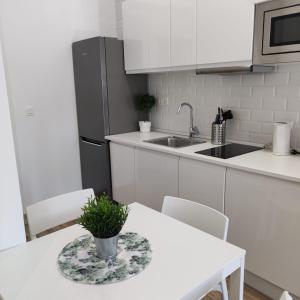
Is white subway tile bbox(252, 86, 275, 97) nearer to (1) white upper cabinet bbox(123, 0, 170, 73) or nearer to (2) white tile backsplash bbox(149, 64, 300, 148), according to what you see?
(2) white tile backsplash bbox(149, 64, 300, 148)

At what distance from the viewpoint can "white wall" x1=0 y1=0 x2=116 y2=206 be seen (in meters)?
2.82

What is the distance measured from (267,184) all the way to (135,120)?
5.88 feet

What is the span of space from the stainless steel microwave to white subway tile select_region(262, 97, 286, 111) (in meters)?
0.43

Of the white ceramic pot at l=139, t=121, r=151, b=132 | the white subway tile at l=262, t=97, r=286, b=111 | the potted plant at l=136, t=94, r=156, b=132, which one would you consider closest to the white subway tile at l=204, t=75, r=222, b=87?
the white subway tile at l=262, t=97, r=286, b=111

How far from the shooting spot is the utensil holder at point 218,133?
241cm

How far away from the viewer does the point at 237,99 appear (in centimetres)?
245

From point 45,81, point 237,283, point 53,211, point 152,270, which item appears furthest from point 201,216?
point 45,81

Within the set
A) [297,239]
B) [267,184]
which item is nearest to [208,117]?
[267,184]

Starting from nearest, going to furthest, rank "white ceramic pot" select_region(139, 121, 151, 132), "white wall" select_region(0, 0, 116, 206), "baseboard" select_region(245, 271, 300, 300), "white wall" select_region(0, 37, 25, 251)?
"white wall" select_region(0, 37, 25, 251), "baseboard" select_region(245, 271, 300, 300), "white wall" select_region(0, 0, 116, 206), "white ceramic pot" select_region(139, 121, 151, 132)

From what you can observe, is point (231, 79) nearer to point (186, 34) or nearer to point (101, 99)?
point (186, 34)

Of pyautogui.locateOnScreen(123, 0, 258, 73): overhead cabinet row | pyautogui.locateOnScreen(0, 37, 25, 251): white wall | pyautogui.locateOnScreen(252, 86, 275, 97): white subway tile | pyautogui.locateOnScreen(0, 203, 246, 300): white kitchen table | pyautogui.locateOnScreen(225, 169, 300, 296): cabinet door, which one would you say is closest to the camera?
pyautogui.locateOnScreen(0, 203, 246, 300): white kitchen table

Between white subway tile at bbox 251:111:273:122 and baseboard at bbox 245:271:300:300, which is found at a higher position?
white subway tile at bbox 251:111:273:122

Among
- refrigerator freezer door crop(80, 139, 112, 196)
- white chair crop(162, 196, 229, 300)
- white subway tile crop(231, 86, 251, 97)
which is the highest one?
white subway tile crop(231, 86, 251, 97)

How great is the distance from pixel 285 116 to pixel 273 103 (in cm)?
13
